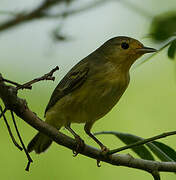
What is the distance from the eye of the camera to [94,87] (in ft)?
12.9

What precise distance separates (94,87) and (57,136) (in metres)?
1.36

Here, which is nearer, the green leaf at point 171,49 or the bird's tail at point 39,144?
the green leaf at point 171,49

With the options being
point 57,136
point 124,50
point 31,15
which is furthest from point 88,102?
point 57,136

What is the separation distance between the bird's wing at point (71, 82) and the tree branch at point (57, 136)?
1285 millimetres

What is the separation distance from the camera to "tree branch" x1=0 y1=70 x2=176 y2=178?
2168 mm

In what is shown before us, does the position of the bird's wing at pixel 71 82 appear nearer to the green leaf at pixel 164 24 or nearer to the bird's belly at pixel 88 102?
the bird's belly at pixel 88 102

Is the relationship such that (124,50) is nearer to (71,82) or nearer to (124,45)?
(124,45)

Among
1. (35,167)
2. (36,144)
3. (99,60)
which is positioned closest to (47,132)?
(99,60)

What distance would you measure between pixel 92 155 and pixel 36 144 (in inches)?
78.1

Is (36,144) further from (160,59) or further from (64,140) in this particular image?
(160,59)

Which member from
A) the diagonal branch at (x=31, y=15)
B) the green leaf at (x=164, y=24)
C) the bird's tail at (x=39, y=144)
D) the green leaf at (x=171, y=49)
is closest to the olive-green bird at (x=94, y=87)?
the bird's tail at (x=39, y=144)

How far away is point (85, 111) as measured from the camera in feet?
13.0

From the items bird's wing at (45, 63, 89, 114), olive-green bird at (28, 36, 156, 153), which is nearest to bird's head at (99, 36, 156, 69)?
olive-green bird at (28, 36, 156, 153)

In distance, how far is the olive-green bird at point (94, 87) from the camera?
154 inches
